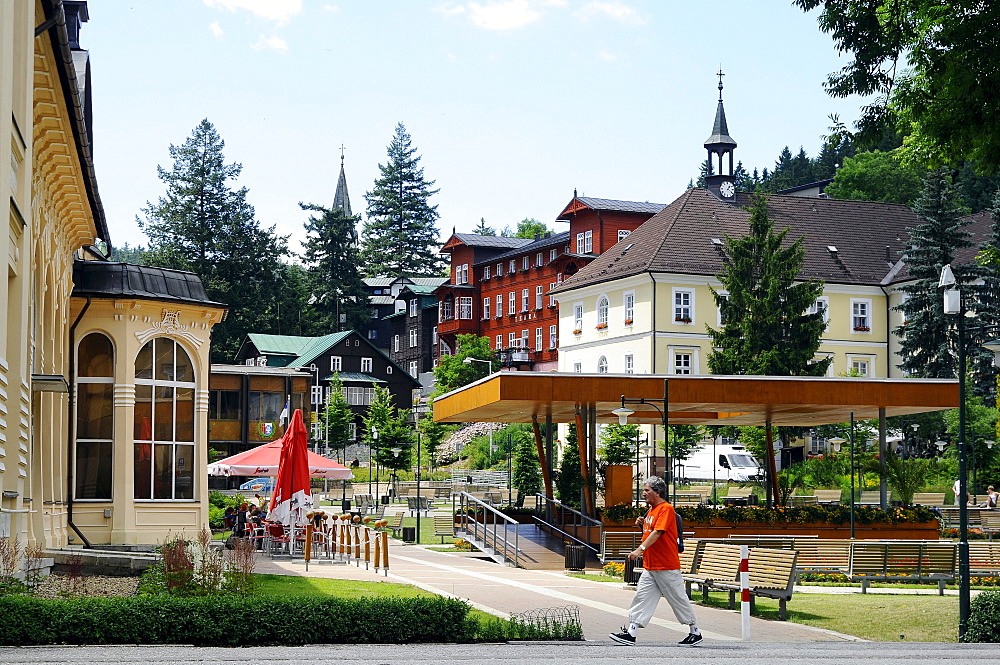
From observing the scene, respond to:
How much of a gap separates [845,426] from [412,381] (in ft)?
153

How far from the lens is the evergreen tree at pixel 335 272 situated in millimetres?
118688

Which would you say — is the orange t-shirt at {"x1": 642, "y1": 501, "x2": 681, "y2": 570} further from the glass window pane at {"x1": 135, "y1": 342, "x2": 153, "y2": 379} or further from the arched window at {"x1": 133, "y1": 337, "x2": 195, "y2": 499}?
the glass window pane at {"x1": 135, "y1": 342, "x2": 153, "y2": 379}

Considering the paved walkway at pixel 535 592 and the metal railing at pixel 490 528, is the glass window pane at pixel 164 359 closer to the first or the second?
the paved walkway at pixel 535 592

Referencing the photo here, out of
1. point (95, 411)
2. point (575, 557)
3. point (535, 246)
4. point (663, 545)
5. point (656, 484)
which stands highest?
point (535, 246)

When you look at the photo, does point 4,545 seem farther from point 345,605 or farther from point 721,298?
point 721,298

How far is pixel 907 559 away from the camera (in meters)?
22.9

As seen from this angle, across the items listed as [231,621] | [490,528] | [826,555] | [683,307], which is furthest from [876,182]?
[231,621]

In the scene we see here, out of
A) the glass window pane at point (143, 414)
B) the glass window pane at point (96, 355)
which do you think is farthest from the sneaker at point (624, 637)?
the glass window pane at point (96, 355)

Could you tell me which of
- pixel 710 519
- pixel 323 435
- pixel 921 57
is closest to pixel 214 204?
pixel 323 435

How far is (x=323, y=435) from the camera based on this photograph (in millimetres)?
84312

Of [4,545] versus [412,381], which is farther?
[412,381]

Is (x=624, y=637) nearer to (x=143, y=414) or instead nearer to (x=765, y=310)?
(x=143, y=414)

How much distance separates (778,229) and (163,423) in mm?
54585

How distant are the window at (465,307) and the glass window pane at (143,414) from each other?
7368 centimetres
